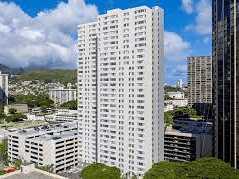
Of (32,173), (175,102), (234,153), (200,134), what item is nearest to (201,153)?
(200,134)

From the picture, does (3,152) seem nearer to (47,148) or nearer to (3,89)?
(47,148)

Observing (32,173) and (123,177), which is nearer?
(32,173)

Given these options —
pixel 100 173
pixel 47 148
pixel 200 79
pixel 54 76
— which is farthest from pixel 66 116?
pixel 54 76

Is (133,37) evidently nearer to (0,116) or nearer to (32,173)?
(32,173)

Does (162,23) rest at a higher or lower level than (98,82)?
higher

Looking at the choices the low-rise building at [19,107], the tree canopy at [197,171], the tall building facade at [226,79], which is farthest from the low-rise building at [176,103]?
the tree canopy at [197,171]

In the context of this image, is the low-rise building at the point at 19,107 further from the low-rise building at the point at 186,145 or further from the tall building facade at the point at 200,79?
the low-rise building at the point at 186,145

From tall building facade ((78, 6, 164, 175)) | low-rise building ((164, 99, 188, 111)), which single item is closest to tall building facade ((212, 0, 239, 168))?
tall building facade ((78, 6, 164, 175))
